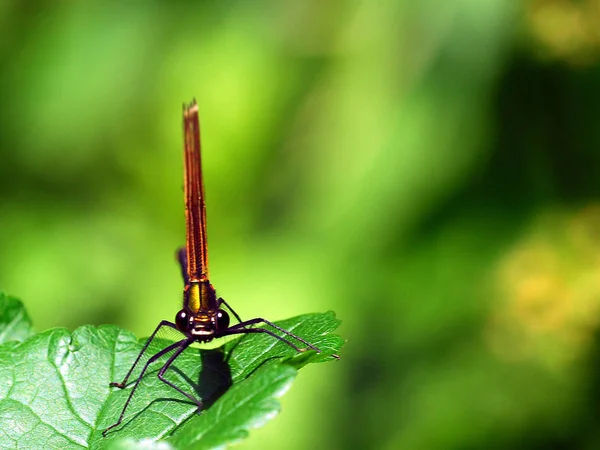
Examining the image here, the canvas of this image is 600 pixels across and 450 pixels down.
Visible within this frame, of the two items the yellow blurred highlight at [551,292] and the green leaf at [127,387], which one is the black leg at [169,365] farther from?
the yellow blurred highlight at [551,292]

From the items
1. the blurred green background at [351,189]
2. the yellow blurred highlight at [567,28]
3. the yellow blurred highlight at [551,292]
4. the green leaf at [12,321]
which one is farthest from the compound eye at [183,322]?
the yellow blurred highlight at [567,28]

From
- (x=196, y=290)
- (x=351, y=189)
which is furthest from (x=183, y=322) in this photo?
(x=351, y=189)

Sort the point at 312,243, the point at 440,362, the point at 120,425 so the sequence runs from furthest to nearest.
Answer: the point at 312,243, the point at 440,362, the point at 120,425

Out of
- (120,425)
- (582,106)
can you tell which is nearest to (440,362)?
(582,106)

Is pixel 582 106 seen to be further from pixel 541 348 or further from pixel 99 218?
pixel 99 218

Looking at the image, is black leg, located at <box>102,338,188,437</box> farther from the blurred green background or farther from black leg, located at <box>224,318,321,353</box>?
the blurred green background

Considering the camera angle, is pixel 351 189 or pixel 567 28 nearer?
pixel 567 28

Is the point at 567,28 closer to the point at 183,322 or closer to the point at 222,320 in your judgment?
the point at 222,320
